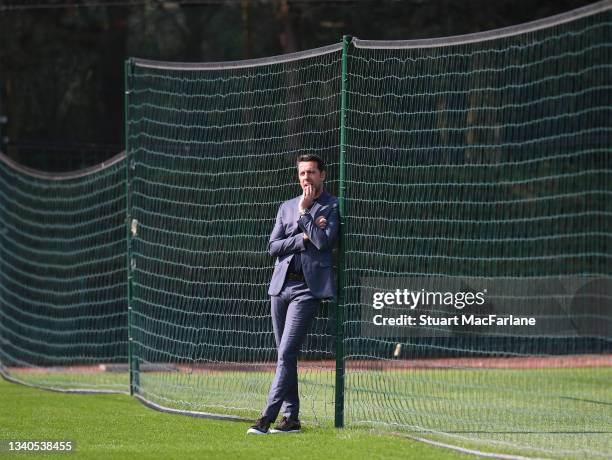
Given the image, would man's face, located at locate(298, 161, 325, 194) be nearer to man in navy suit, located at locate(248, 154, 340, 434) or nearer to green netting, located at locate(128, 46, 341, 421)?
man in navy suit, located at locate(248, 154, 340, 434)

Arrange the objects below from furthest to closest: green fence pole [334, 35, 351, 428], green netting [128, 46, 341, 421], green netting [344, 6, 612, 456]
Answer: green netting [344, 6, 612, 456] → green netting [128, 46, 341, 421] → green fence pole [334, 35, 351, 428]

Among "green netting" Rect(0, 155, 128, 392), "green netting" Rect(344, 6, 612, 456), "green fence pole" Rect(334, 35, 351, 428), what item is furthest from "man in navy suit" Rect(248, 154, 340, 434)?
"green netting" Rect(0, 155, 128, 392)

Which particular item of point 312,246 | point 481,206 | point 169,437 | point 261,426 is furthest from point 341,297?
point 481,206

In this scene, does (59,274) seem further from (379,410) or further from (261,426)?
(261,426)

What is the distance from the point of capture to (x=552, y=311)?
623 inches

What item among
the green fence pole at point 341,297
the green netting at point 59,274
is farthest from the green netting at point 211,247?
the green netting at point 59,274

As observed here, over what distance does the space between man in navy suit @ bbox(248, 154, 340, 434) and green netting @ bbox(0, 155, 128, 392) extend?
22.0 feet

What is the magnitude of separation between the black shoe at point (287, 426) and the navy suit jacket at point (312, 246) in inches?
35.0

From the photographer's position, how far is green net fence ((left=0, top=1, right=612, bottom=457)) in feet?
37.9

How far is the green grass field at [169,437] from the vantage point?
7.63 m

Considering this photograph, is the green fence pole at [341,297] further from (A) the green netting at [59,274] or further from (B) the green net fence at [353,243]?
(A) the green netting at [59,274]

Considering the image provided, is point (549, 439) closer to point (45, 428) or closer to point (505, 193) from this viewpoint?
point (45, 428)

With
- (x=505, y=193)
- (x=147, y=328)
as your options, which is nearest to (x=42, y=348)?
(x=147, y=328)

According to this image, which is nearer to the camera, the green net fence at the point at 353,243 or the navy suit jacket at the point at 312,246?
the navy suit jacket at the point at 312,246
